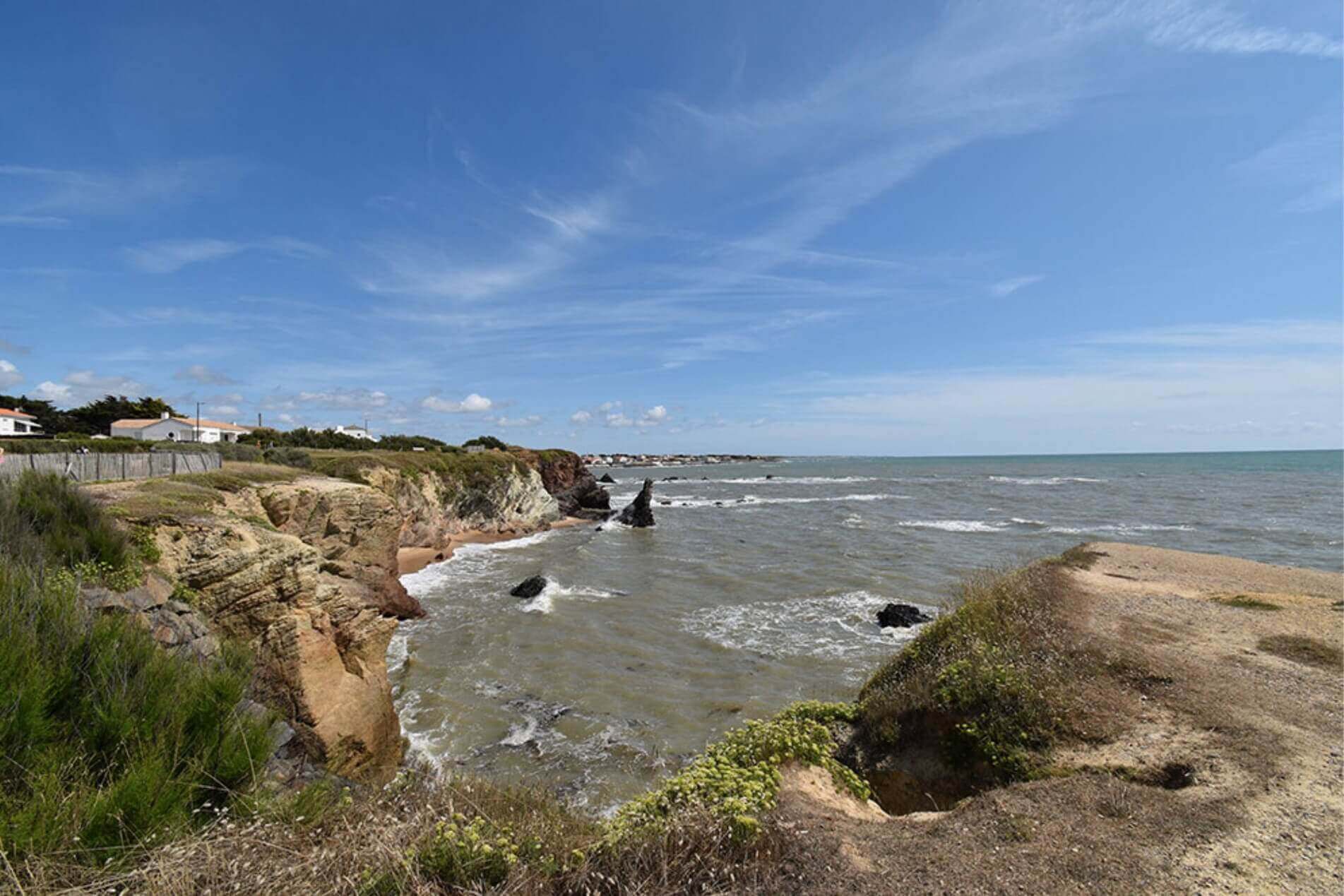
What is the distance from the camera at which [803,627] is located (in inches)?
674

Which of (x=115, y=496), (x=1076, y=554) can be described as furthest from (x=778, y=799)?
(x=1076, y=554)

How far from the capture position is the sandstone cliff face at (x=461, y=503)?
28.5 m

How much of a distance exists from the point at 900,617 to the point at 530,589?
40.5ft

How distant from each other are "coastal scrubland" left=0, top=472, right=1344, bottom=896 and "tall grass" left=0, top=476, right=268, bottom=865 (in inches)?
0.8

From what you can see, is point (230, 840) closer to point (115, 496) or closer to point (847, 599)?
point (115, 496)

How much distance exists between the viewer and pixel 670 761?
32.3 feet

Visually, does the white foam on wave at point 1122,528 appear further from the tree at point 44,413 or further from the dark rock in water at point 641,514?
the tree at point 44,413

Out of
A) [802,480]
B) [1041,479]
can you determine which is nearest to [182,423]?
[802,480]

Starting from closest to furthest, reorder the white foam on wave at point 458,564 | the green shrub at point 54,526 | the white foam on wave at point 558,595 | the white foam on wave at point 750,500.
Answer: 1. the green shrub at point 54,526
2. the white foam on wave at point 558,595
3. the white foam on wave at point 458,564
4. the white foam on wave at point 750,500

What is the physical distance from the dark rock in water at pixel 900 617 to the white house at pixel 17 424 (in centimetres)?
6589

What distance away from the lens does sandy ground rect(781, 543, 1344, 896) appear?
4.56 metres

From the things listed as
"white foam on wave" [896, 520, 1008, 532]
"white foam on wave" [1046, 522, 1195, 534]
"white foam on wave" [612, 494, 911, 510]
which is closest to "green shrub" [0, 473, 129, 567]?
"white foam on wave" [896, 520, 1008, 532]

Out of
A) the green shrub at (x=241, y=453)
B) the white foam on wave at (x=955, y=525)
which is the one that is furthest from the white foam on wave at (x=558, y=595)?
the white foam on wave at (x=955, y=525)

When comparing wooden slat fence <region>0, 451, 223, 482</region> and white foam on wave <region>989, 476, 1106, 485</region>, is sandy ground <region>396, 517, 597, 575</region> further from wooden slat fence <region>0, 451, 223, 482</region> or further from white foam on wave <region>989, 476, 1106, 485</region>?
white foam on wave <region>989, 476, 1106, 485</region>
